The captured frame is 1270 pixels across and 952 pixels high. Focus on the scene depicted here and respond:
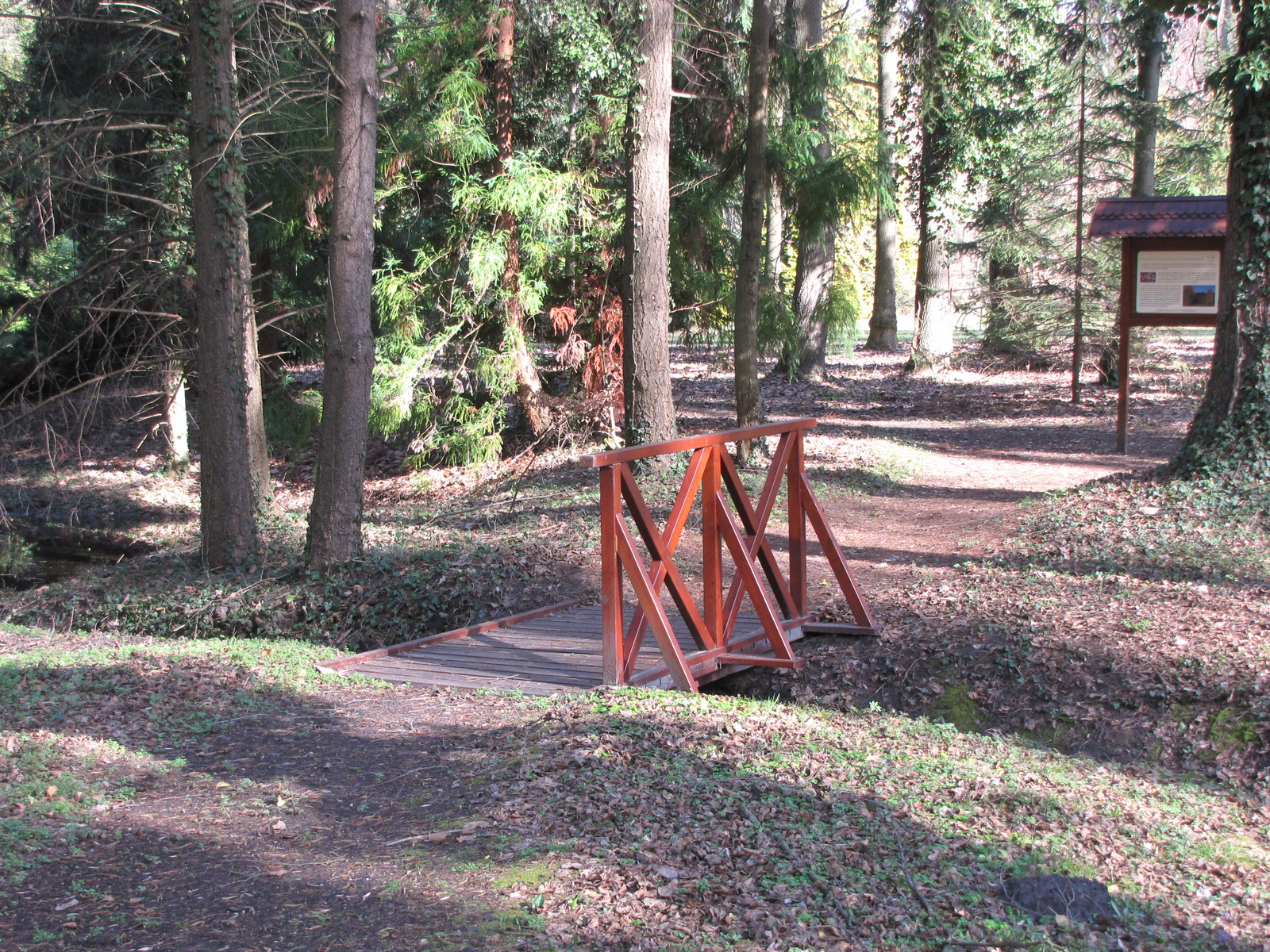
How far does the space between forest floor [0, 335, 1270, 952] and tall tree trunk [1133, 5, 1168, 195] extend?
10861 mm

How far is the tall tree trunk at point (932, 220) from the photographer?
21.8 meters

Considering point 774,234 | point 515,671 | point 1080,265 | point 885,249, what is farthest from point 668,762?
point 885,249

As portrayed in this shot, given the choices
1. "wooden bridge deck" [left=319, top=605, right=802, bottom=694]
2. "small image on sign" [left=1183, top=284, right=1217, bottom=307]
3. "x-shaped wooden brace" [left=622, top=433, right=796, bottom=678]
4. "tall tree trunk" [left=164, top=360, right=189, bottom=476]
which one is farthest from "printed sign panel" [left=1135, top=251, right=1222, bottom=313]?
"tall tree trunk" [left=164, top=360, right=189, bottom=476]

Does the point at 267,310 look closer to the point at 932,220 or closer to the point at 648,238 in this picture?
the point at 648,238

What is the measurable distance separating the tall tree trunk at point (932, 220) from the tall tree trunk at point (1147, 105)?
3.90 m

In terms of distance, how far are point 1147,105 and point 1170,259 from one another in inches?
262

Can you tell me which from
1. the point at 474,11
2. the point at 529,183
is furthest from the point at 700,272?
the point at 474,11

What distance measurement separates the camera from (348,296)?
31.9 feet

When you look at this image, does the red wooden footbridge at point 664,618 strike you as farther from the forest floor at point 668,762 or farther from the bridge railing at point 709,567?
the forest floor at point 668,762

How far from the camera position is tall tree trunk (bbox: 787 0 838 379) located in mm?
15586

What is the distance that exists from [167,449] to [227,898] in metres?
18.4

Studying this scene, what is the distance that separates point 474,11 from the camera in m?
16.1

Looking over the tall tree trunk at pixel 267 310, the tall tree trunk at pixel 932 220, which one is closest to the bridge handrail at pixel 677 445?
the tall tree trunk at pixel 267 310

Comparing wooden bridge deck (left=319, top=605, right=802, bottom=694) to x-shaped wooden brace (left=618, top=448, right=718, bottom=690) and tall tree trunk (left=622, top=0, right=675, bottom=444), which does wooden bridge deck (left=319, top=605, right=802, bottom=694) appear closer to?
x-shaped wooden brace (left=618, top=448, right=718, bottom=690)
